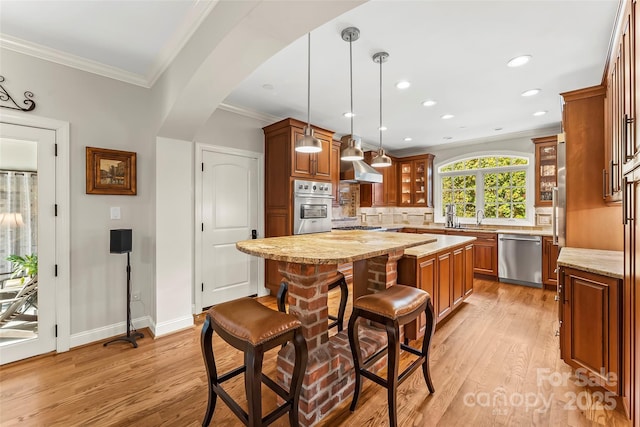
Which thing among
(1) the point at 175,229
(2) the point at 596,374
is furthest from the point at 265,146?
(2) the point at 596,374

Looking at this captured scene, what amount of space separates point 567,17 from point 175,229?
12.4ft

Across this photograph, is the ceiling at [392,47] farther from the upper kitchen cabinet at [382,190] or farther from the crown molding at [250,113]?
the upper kitchen cabinet at [382,190]

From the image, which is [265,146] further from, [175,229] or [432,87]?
[432,87]

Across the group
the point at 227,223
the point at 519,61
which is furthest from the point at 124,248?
the point at 519,61

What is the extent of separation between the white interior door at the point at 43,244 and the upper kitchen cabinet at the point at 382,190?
4661 millimetres

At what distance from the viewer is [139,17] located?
2.02 metres

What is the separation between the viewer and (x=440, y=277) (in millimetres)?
2854

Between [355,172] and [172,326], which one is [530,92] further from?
[172,326]

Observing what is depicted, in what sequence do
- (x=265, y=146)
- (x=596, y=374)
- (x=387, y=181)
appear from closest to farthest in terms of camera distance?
(x=596, y=374)
(x=265, y=146)
(x=387, y=181)

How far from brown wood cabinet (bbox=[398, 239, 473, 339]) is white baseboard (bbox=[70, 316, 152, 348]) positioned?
274cm

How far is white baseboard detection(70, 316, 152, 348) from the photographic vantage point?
2570mm

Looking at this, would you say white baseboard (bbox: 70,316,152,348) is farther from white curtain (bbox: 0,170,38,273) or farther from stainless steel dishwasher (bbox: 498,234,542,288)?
stainless steel dishwasher (bbox: 498,234,542,288)

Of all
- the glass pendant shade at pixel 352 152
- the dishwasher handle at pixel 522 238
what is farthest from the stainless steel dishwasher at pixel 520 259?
the glass pendant shade at pixel 352 152

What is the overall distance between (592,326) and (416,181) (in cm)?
450
